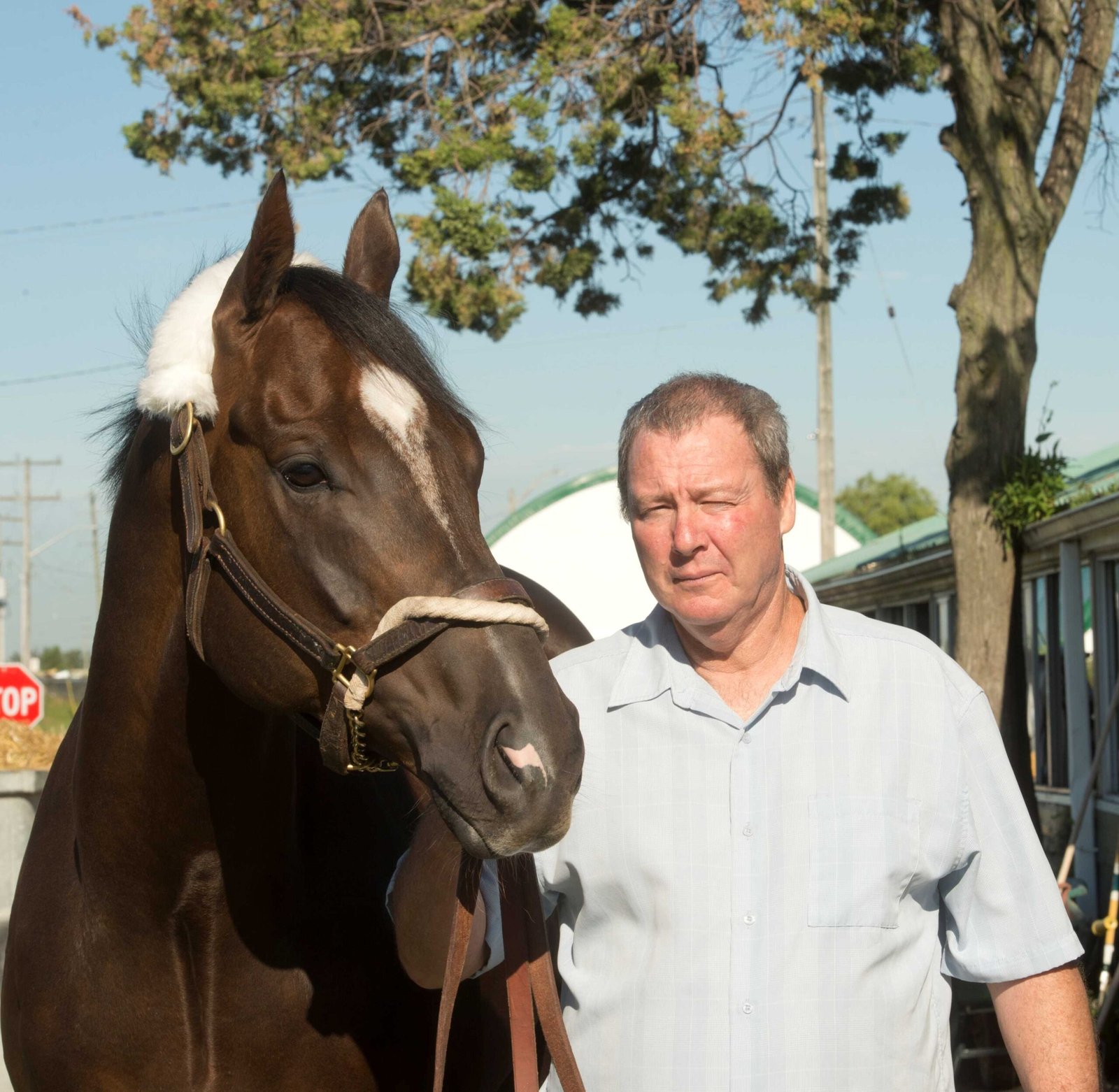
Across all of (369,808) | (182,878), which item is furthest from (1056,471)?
(182,878)

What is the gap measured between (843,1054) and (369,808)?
48.2 inches

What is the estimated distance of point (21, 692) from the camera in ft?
25.5

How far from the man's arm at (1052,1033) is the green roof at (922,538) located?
6136mm

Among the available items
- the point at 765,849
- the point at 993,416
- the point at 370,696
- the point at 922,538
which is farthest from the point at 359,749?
the point at 922,538

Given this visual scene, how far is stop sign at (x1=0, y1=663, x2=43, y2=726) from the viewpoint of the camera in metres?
7.74

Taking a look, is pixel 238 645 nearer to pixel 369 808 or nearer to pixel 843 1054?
pixel 369 808

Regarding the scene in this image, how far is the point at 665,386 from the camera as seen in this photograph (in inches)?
95.2

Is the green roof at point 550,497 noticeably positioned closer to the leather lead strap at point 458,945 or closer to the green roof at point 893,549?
the green roof at point 893,549

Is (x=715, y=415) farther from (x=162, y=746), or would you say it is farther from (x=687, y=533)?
(x=162, y=746)

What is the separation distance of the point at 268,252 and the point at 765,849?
1346mm

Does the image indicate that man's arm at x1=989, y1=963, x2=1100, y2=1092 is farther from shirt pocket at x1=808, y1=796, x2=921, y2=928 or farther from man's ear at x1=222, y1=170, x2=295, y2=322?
man's ear at x1=222, y1=170, x2=295, y2=322

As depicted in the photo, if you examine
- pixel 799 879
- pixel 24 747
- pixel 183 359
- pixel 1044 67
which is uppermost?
pixel 1044 67

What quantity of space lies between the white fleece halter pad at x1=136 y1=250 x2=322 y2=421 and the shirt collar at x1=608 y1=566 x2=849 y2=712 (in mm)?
878

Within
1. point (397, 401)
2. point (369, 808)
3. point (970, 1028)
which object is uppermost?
point (397, 401)
